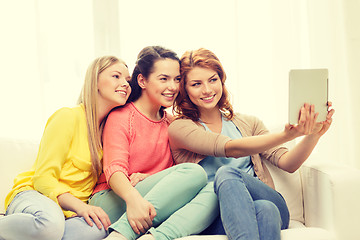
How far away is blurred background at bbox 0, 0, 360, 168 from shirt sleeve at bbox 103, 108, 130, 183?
0.93 meters

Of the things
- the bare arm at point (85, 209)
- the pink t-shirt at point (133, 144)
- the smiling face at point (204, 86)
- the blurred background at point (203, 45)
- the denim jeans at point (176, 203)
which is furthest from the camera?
the blurred background at point (203, 45)

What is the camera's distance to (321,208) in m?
1.60

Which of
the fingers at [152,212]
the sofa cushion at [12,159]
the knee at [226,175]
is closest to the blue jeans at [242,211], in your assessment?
the knee at [226,175]

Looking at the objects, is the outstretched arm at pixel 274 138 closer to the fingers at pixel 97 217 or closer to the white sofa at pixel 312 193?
the white sofa at pixel 312 193

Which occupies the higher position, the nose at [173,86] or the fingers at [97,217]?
the nose at [173,86]

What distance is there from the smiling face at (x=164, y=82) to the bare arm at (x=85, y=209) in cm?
51

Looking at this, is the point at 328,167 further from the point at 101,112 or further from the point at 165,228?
the point at 101,112

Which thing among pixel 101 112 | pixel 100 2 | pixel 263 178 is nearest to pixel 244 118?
pixel 263 178

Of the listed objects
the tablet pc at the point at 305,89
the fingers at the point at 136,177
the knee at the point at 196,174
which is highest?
the tablet pc at the point at 305,89

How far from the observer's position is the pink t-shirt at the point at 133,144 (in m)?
1.64

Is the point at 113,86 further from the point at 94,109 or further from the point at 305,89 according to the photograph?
the point at 305,89

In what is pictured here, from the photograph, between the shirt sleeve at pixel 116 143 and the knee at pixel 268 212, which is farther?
the shirt sleeve at pixel 116 143

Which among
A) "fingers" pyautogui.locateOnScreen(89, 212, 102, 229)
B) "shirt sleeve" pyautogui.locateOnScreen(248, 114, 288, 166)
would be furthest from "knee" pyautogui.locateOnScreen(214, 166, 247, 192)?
"fingers" pyautogui.locateOnScreen(89, 212, 102, 229)

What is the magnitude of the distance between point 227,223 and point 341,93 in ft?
5.58
